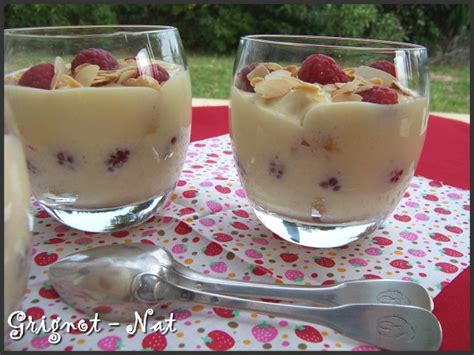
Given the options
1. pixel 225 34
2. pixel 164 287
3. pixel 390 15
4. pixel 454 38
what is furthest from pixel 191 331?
pixel 454 38

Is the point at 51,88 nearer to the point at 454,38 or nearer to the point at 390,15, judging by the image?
the point at 390,15

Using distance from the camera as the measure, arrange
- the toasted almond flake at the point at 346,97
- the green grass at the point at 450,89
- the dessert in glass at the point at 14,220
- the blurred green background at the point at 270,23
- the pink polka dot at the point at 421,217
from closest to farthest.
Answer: the dessert in glass at the point at 14,220, the toasted almond flake at the point at 346,97, the pink polka dot at the point at 421,217, the green grass at the point at 450,89, the blurred green background at the point at 270,23

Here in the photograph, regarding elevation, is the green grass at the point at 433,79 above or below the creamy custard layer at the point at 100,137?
below

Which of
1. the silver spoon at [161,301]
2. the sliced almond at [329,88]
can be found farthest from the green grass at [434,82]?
the silver spoon at [161,301]

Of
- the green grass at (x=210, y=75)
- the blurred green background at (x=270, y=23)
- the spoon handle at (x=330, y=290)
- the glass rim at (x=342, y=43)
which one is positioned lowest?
the green grass at (x=210, y=75)

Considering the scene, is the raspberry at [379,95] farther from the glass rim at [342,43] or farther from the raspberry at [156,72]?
the raspberry at [156,72]

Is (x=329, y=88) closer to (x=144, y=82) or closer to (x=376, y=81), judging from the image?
(x=376, y=81)

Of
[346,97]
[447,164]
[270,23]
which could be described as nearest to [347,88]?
[346,97]
